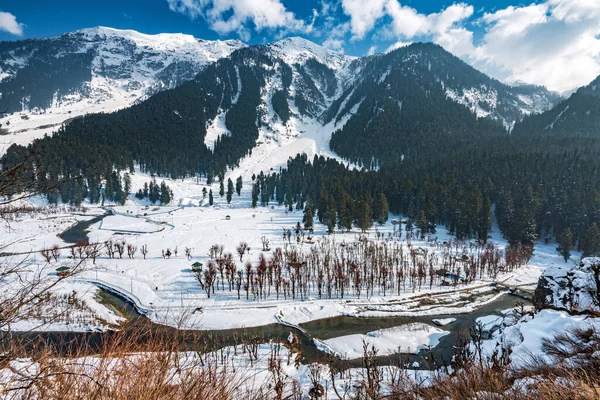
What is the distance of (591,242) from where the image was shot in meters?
60.8

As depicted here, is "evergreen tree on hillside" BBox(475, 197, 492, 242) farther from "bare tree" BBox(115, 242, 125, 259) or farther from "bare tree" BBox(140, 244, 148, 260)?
"bare tree" BBox(115, 242, 125, 259)

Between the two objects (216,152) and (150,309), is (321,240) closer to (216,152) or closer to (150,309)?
(150,309)

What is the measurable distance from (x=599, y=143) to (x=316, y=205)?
122 meters

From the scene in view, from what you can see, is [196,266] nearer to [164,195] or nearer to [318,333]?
[318,333]

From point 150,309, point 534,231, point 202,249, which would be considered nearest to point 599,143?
point 534,231

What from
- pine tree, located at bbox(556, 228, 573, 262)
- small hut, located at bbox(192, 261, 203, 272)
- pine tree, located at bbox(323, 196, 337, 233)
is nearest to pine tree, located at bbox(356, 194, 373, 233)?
pine tree, located at bbox(323, 196, 337, 233)

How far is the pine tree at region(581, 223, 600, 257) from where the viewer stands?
60.4 m

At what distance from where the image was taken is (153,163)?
446 ft

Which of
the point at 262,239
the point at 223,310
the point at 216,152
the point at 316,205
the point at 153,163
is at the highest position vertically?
the point at 216,152

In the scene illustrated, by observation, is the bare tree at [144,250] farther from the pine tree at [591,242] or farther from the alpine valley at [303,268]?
the pine tree at [591,242]

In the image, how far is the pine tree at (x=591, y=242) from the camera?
60438 millimetres

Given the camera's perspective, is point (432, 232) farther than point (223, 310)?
Yes

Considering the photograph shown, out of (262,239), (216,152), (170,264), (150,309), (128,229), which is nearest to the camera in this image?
(150,309)

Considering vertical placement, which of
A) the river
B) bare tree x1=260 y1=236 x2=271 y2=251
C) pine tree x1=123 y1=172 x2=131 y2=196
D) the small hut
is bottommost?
the river
